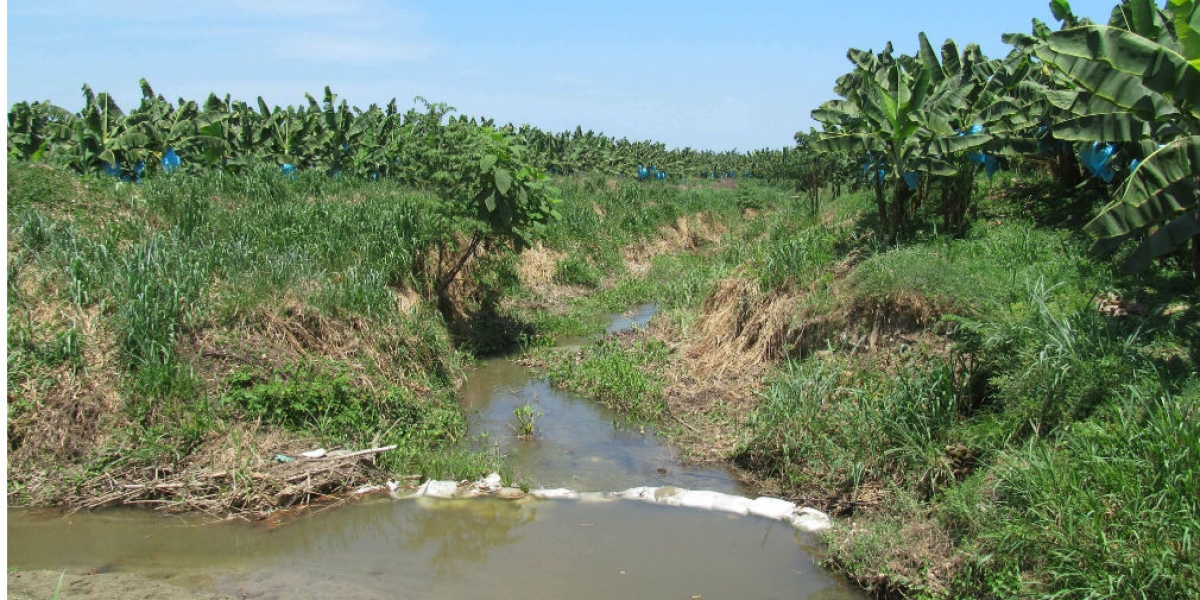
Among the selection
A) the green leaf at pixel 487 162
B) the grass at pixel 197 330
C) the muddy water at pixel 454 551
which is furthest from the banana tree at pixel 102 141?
the muddy water at pixel 454 551

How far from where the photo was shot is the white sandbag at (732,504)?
7.71 metres

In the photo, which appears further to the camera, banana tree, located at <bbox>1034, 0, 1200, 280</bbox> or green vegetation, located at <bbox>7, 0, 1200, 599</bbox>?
banana tree, located at <bbox>1034, 0, 1200, 280</bbox>

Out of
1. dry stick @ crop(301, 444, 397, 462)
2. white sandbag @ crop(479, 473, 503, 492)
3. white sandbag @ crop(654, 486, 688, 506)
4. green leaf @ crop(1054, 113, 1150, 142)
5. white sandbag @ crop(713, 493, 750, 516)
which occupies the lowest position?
white sandbag @ crop(479, 473, 503, 492)

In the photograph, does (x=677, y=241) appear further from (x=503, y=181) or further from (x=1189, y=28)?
(x=1189, y=28)

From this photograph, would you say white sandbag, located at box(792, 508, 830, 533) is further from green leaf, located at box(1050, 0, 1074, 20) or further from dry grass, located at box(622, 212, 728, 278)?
dry grass, located at box(622, 212, 728, 278)

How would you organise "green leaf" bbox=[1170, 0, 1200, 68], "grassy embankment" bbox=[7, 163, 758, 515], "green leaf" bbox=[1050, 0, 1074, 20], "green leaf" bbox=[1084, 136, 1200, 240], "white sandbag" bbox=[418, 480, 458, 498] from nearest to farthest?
"green leaf" bbox=[1170, 0, 1200, 68] → "green leaf" bbox=[1084, 136, 1200, 240] → "grassy embankment" bbox=[7, 163, 758, 515] → "white sandbag" bbox=[418, 480, 458, 498] → "green leaf" bbox=[1050, 0, 1074, 20]

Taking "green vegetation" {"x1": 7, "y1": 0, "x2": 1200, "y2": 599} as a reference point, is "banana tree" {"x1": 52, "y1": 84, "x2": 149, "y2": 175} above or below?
above

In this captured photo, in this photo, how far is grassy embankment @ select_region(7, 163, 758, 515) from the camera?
25.2 feet

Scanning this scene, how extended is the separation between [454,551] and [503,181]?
6.11 meters

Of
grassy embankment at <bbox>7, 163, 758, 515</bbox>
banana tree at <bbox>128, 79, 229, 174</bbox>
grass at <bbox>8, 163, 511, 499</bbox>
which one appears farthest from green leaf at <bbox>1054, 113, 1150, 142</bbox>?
banana tree at <bbox>128, 79, 229, 174</bbox>

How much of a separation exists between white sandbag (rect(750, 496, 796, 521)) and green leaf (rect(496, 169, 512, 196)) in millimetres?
5914

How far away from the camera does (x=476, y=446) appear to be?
9.51m

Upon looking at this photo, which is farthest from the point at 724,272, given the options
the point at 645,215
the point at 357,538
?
the point at 645,215

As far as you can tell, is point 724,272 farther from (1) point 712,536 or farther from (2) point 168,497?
(2) point 168,497
